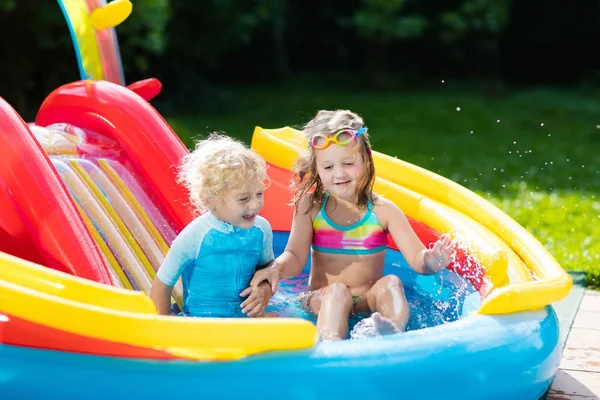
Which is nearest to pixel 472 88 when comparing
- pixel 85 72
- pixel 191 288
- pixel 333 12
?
pixel 333 12

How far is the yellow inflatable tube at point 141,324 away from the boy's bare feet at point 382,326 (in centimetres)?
31

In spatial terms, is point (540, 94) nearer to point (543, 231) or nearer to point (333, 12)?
point (333, 12)

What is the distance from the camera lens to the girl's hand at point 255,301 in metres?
2.66

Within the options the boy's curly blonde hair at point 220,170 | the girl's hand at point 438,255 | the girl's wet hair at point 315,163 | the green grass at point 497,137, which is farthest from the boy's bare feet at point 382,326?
the green grass at point 497,137

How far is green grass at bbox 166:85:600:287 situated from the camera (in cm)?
527

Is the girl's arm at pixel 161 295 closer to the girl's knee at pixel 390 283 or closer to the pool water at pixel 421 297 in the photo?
the pool water at pixel 421 297

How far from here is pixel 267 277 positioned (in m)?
2.72

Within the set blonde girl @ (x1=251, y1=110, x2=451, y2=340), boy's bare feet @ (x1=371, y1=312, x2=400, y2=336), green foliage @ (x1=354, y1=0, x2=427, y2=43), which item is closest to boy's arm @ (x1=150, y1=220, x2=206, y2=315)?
blonde girl @ (x1=251, y1=110, x2=451, y2=340)

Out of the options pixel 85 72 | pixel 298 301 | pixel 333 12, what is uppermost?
pixel 333 12

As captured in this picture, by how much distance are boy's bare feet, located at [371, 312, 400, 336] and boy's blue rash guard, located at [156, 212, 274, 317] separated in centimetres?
46

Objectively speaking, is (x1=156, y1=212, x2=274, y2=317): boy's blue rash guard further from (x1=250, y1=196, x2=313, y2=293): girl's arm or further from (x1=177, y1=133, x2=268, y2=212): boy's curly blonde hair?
(x1=250, y1=196, x2=313, y2=293): girl's arm

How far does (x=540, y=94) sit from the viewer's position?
10602 mm

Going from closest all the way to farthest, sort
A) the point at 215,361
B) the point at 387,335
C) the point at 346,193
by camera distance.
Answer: the point at 215,361, the point at 387,335, the point at 346,193

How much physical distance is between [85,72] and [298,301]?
148 centimetres
